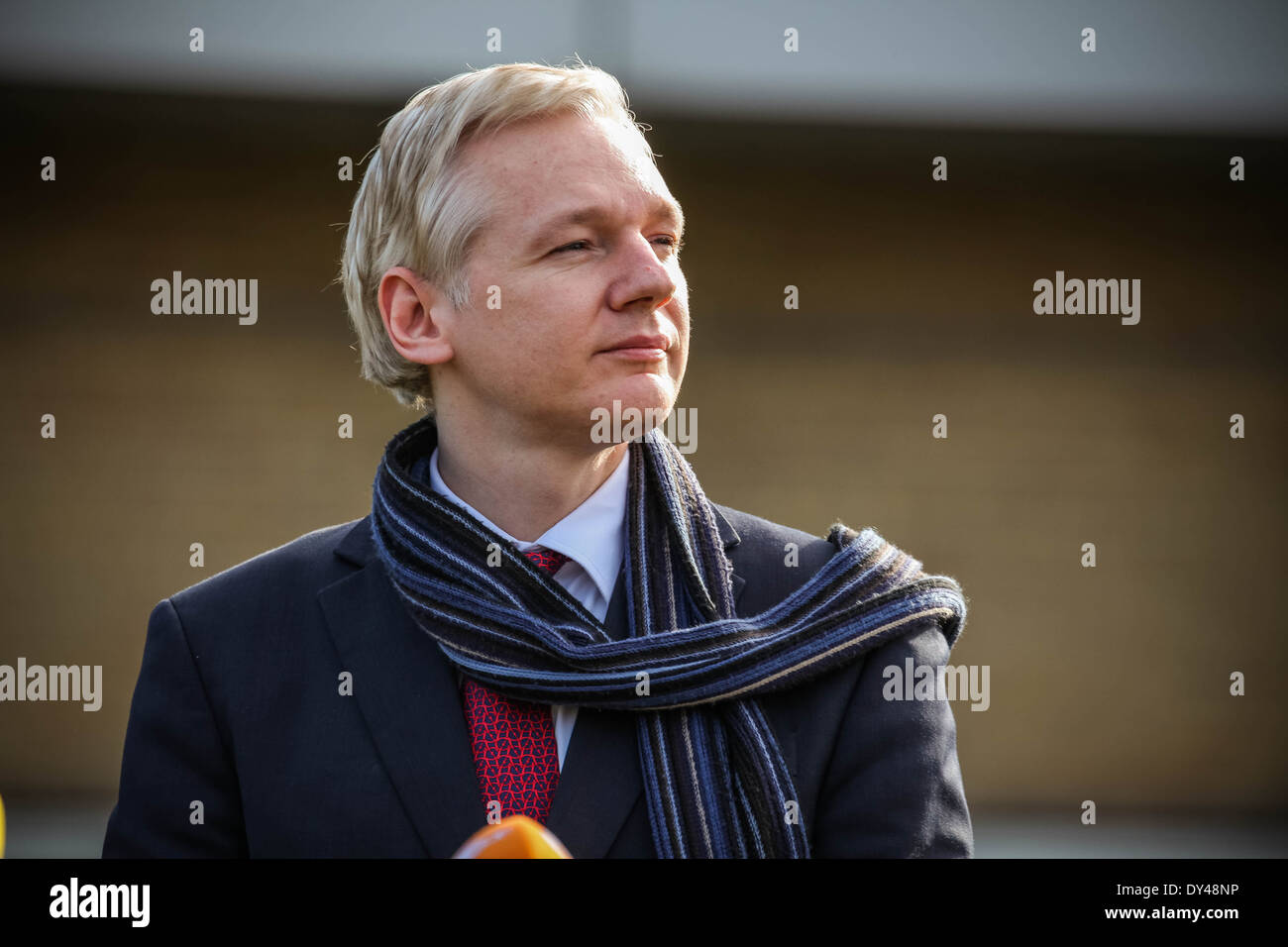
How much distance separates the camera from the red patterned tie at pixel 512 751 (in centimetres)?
174

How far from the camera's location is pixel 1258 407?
562cm

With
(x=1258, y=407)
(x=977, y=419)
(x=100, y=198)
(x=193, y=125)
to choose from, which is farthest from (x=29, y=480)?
(x=1258, y=407)

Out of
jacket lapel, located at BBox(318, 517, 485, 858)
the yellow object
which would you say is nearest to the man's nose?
jacket lapel, located at BBox(318, 517, 485, 858)

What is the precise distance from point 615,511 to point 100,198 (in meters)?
4.17

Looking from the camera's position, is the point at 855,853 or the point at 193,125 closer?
the point at 855,853

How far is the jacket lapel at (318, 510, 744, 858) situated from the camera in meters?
1.70

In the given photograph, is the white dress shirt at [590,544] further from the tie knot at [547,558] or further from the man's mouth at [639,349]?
the man's mouth at [639,349]

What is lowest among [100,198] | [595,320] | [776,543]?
[776,543]

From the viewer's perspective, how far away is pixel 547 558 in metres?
1.93

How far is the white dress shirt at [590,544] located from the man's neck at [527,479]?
0.02 m

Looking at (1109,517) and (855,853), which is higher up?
(1109,517)

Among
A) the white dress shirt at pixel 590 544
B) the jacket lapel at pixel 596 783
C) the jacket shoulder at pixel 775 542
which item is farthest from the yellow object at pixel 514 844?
the jacket shoulder at pixel 775 542
